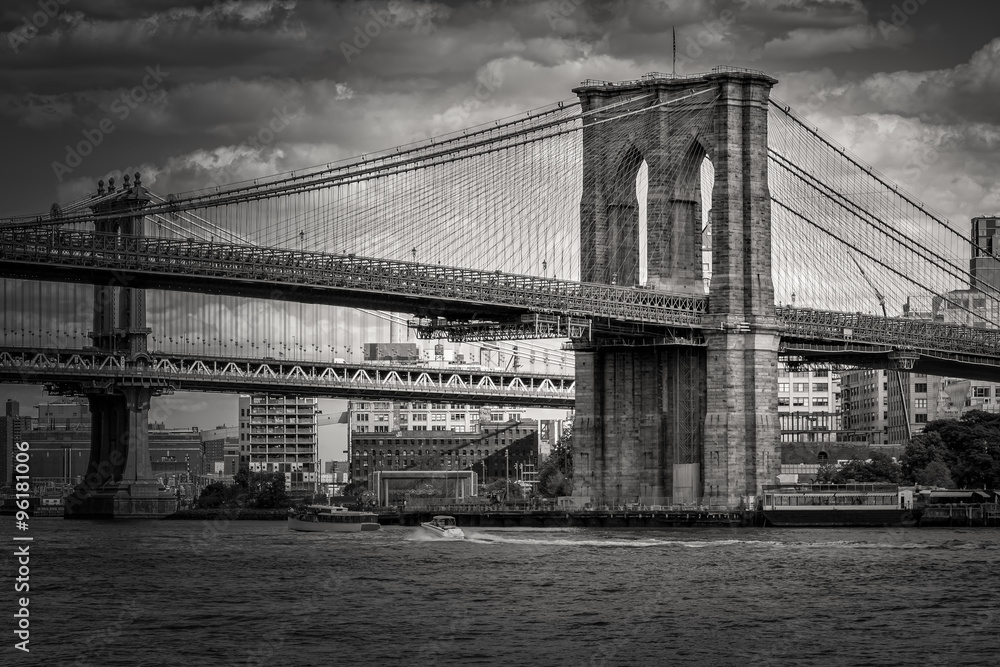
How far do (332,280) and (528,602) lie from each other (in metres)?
27.4

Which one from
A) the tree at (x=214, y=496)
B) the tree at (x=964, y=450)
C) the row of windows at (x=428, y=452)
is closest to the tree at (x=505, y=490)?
the tree at (x=214, y=496)

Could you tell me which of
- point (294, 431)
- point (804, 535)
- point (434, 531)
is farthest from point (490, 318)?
point (294, 431)

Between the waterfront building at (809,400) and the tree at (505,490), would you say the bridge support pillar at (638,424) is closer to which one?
the tree at (505,490)

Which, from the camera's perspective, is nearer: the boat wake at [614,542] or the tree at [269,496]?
the boat wake at [614,542]

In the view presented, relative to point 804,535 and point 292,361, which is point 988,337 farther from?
point 292,361

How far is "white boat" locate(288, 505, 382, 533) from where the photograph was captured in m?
86.5

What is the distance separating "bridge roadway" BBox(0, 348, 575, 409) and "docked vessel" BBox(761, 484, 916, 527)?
43.5 m

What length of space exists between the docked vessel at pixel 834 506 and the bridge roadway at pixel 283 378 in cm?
4353

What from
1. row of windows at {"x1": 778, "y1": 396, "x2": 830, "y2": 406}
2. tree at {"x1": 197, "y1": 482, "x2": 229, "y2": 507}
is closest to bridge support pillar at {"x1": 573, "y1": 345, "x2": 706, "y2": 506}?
tree at {"x1": 197, "y1": 482, "x2": 229, "y2": 507}

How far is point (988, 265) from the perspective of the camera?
184 metres

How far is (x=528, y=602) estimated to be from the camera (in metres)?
48.7

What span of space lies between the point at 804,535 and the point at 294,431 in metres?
121

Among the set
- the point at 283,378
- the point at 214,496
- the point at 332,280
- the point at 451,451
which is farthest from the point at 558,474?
the point at 332,280

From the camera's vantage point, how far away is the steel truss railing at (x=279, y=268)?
235 feet
